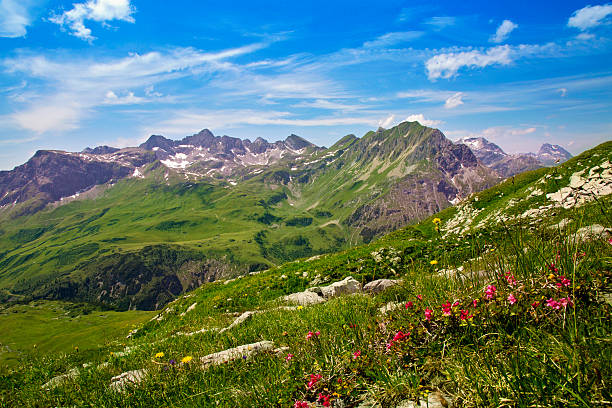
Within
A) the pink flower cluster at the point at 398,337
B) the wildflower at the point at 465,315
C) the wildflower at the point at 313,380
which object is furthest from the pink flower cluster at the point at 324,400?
the wildflower at the point at 465,315

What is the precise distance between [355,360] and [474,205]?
42.1 m

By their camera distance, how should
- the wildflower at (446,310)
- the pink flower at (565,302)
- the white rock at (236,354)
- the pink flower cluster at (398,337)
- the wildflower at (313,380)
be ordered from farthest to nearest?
the white rock at (236,354) → the pink flower cluster at (398,337) → the wildflower at (446,310) → the wildflower at (313,380) → the pink flower at (565,302)

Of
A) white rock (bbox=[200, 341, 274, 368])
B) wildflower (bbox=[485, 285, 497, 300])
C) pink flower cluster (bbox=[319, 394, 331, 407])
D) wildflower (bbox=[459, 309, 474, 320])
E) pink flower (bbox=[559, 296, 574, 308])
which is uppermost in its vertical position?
pink flower (bbox=[559, 296, 574, 308])

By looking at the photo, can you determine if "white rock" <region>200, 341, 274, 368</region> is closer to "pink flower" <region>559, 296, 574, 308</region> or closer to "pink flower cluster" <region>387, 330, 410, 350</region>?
"pink flower cluster" <region>387, 330, 410, 350</region>

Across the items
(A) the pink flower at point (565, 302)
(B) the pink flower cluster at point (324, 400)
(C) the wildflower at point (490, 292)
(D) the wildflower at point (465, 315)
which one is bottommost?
(B) the pink flower cluster at point (324, 400)

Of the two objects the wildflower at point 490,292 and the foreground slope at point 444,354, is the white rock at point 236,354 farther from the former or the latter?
the wildflower at point 490,292

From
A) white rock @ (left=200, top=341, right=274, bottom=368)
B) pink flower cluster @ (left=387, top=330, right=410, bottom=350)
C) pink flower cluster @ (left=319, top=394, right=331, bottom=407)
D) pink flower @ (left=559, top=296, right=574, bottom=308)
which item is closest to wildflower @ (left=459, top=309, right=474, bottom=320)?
pink flower cluster @ (left=387, top=330, right=410, bottom=350)

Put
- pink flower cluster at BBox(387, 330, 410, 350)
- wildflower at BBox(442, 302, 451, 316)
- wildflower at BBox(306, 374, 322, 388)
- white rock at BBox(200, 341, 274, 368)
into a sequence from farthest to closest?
white rock at BBox(200, 341, 274, 368) → pink flower cluster at BBox(387, 330, 410, 350) → wildflower at BBox(442, 302, 451, 316) → wildflower at BBox(306, 374, 322, 388)

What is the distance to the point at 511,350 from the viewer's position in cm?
282

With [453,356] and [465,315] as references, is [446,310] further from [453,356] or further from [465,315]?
[453,356]

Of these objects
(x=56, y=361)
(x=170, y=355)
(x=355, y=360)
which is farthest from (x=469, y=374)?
(x=56, y=361)

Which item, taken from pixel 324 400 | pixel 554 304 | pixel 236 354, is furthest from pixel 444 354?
pixel 236 354

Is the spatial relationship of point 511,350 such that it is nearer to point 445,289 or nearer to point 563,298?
point 563,298

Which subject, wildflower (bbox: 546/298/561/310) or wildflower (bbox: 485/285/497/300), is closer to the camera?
wildflower (bbox: 546/298/561/310)
